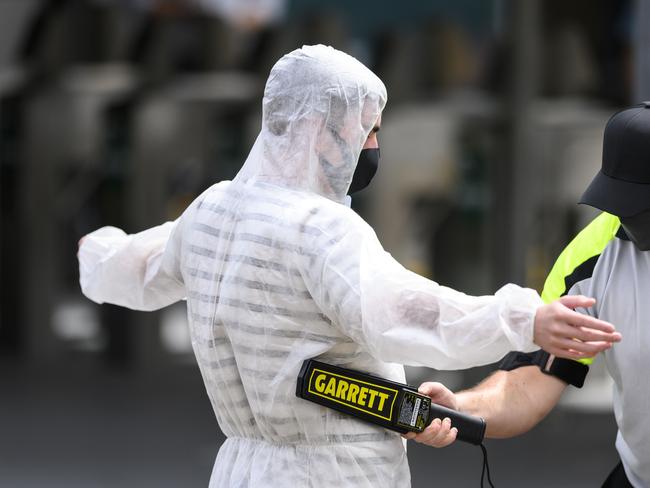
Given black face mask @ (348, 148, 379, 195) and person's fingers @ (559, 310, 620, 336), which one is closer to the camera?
person's fingers @ (559, 310, 620, 336)

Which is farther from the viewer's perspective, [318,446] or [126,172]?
[126,172]

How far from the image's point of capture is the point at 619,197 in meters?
2.64

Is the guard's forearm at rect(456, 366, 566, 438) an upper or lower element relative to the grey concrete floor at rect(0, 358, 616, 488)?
upper

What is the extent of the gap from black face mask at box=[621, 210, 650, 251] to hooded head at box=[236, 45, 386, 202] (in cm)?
53

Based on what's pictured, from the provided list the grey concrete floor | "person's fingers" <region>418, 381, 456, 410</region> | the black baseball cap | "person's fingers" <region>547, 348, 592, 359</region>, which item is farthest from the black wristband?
the grey concrete floor

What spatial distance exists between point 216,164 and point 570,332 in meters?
8.05

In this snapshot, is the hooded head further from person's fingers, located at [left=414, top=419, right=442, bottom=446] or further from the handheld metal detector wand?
person's fingers, located at [left=414, top=419, right=442, bottom=446]

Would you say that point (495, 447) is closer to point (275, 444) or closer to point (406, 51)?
point (406, 51)

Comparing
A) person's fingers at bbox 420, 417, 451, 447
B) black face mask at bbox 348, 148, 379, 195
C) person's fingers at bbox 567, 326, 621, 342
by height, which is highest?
black face mask at bbox 348, 148, 379, 195

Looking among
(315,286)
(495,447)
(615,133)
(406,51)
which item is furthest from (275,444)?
(406,51)

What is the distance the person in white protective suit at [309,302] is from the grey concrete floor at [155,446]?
3.76 m

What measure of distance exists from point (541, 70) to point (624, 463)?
642 cm

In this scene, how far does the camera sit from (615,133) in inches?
106

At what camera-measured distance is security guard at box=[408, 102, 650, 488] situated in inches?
104
